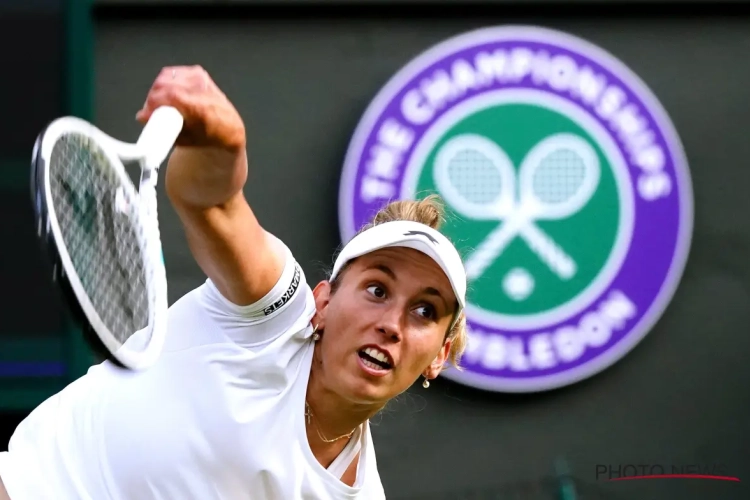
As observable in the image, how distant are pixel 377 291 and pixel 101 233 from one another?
0.61m

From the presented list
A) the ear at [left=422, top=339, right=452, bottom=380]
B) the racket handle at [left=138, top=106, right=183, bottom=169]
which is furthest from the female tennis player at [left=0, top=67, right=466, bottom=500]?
the racket handle at [left=138, top=106, right=183, bottom=169]

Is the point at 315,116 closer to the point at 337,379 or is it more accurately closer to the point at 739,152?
the point at 739,152

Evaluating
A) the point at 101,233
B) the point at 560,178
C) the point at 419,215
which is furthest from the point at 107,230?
the point at 560,178

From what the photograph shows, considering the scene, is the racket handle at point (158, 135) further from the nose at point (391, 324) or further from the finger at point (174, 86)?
the nose at point (391, 324)

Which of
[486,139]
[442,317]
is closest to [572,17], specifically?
[486,139]

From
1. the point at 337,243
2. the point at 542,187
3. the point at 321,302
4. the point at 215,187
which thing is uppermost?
the point at 215,187

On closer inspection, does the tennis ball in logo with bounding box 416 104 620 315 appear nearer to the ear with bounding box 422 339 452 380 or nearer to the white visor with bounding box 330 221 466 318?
the ear with bounding box 422 339 452 380

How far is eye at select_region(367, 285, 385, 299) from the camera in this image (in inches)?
92.7

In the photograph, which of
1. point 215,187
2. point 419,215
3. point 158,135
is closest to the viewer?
point 158,135

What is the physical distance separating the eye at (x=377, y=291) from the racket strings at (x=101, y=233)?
0.50 metres

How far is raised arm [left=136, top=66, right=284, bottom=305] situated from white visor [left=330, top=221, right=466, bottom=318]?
18cm

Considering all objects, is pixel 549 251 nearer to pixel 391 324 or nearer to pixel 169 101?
pixel 391 324

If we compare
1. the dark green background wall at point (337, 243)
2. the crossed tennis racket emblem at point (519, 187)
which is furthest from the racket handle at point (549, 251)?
the dark green background wall at point (337, 243)

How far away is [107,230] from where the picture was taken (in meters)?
1.95
